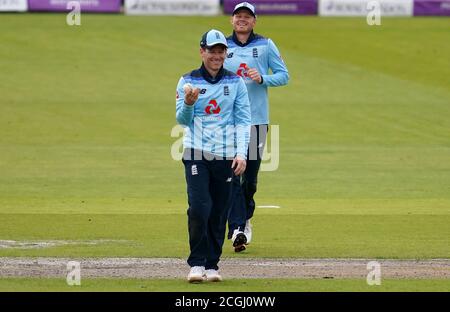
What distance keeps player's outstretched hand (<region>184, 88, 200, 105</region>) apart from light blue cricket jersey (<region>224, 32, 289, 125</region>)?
3119 millimetres

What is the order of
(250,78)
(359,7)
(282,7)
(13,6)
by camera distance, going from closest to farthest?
(250,78), (13,6), (359,7), (282,7)

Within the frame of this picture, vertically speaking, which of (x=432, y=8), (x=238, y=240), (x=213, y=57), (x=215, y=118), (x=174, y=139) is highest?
(x=213, y=57)

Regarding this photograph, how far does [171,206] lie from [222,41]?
730 centimetres

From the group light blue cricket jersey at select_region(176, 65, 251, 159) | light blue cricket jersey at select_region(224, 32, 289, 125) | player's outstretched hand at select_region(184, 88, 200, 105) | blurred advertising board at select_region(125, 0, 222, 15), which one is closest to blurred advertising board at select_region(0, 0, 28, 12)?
blurred advertising board at select_region(125, 0, 222, 15)

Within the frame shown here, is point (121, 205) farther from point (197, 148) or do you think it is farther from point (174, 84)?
point (174, 84)

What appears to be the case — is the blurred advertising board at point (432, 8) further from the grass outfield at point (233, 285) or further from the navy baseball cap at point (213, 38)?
the grass outfield at point (233, 285)

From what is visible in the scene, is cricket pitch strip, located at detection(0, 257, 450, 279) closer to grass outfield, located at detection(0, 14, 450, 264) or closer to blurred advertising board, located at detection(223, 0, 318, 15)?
grass outfield, located at detection(0, 14, 450, 264)

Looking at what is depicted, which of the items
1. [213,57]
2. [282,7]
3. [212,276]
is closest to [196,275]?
[212,276]

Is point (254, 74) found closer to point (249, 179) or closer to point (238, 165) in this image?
point (249, 179)

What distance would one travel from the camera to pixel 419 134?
3102 centimetres

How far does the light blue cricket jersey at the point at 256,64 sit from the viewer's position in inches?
569

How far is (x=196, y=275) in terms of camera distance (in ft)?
37.5

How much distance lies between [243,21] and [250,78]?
2.21ft

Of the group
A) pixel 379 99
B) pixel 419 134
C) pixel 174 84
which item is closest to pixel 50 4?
pixel 174 84
